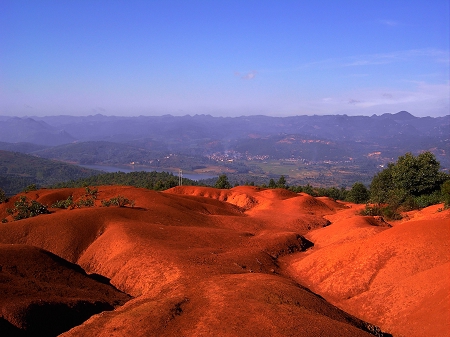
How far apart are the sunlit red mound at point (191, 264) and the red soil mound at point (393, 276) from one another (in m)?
0.16

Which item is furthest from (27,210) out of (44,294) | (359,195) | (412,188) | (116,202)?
(359,195)

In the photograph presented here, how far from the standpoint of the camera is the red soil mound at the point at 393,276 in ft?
42.7

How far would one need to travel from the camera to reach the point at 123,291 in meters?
16.2

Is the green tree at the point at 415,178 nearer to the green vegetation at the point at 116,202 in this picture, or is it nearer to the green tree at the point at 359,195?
the green tree at the point at 359,195

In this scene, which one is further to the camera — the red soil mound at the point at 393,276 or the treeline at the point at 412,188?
the treeline at the point at 412,188

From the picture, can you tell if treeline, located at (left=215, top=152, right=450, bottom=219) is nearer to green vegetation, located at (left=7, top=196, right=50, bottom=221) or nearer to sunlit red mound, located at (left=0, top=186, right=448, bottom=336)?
sunlit red mound, located at (left=0, top=186, right=448, bottom=336)

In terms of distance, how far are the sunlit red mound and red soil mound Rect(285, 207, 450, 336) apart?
0.16 meters

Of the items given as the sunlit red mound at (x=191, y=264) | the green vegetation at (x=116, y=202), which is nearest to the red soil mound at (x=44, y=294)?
the sunlit red mound at (x=191, y=264)

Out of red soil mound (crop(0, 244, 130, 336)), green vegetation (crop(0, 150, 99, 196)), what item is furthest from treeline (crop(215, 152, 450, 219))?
green vegetation (crop(0, 150, 99, 196))

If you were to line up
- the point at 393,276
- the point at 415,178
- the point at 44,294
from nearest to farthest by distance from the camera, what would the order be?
1. the point at 44,294
2. the point at 393,276
3. the point at 415,178

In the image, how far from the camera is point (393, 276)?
1620 centimetres

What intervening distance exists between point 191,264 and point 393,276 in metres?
9.16

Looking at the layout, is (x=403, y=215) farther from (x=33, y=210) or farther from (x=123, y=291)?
(x=33, y=210)

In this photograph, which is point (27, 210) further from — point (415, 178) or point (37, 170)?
point (37, 170)
